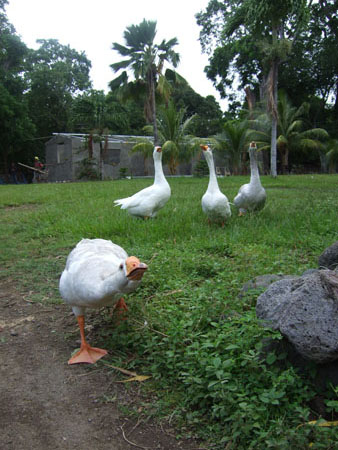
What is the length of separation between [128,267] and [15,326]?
1374 millimetres

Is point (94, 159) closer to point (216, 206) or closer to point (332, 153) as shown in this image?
point (332, 153)

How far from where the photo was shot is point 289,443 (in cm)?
174

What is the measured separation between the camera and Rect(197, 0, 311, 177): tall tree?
872cm

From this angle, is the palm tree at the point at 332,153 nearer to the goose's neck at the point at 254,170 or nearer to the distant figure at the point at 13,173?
the goose's neck at the point at 254,170

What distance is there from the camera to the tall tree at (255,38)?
8719mm

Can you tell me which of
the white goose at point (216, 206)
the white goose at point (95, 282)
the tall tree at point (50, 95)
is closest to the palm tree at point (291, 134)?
the tall tree at point (50, 95)

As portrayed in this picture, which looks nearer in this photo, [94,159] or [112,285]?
[112,285]

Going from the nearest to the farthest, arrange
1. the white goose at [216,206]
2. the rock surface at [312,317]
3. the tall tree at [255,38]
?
1. the rock surface at [312,317]
2. the white goose at [216,206]
3. the tall tree at [255,38]

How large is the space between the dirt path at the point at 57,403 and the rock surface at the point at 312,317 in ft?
2.33

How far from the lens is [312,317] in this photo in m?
1.97

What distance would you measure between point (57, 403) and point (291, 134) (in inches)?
938

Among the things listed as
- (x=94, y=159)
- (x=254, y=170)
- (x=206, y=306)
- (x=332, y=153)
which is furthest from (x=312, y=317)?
(x=332, y=153)

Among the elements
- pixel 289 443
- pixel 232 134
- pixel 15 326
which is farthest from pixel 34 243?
pixel 232 134

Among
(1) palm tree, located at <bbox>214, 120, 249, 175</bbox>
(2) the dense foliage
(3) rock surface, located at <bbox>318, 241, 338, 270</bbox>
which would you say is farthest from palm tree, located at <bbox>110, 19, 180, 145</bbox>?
(3) rock surface, located at <bbox>318, 241, 338, 270</bbox>
